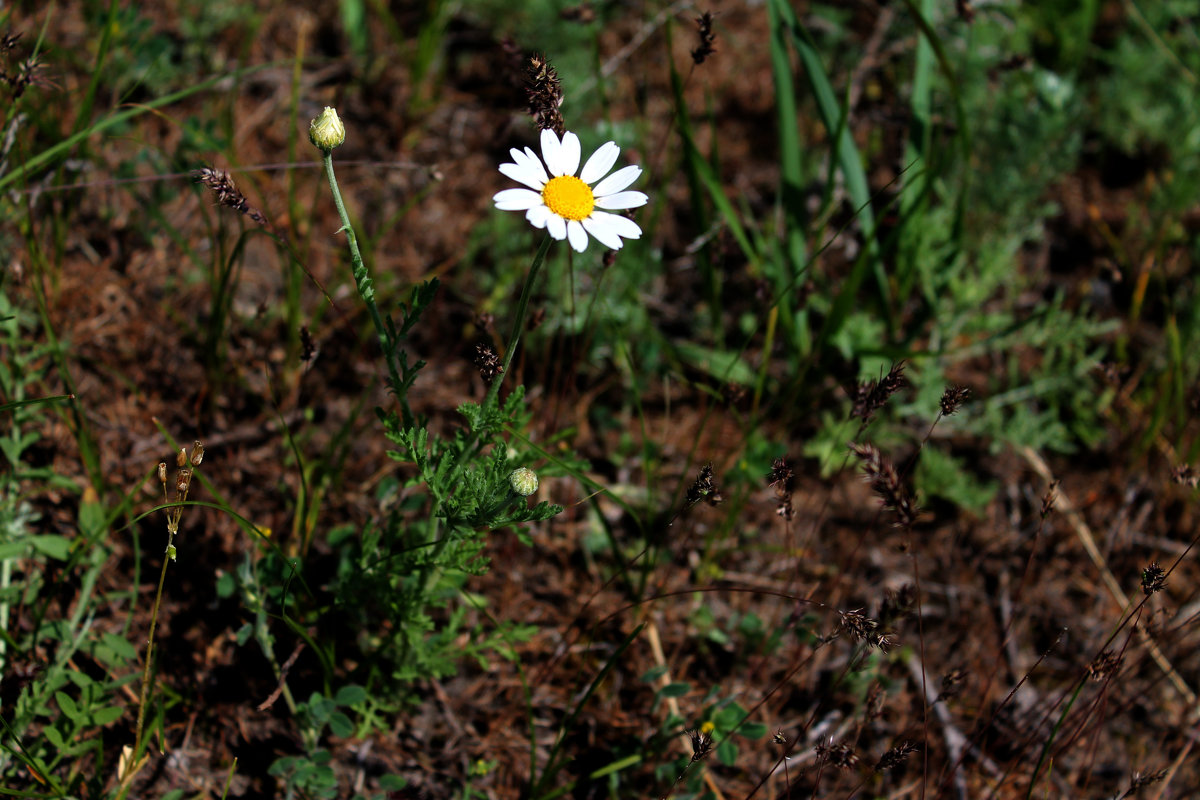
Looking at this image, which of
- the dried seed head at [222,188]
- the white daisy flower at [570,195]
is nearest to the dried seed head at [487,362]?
the white daisy flower at [570,195]

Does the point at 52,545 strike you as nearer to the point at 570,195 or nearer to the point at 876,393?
the point at 570,195

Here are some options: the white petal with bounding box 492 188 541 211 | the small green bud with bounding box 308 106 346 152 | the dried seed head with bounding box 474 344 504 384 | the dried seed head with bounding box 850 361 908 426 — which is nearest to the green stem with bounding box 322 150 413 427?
the small green bud with bounding box 308 106 346 152

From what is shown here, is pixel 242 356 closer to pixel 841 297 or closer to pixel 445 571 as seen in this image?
pixel 445 571

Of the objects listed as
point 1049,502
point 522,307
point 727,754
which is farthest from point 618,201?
point 727,754

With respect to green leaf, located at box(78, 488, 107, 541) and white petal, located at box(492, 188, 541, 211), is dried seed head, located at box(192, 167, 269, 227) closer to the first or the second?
white petal, located at box(492, 188, 541, 211)

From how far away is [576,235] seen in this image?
5.30 feet

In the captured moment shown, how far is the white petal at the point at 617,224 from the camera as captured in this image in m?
1.68

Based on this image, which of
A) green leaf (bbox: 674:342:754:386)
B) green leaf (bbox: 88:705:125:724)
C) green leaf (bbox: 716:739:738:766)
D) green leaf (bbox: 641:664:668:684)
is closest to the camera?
green leaf (bbox: 88:705:125:724)

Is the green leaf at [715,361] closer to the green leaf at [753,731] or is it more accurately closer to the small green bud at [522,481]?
the green leaf at [753,731]

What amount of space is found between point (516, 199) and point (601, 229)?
0.57ft

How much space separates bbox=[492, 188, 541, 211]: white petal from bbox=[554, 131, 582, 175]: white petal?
108 mm

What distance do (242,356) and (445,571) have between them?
4.00 ft

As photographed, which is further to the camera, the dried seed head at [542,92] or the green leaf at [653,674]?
the green leaf at [653,674]

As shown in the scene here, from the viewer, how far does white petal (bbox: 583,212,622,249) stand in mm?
1632
